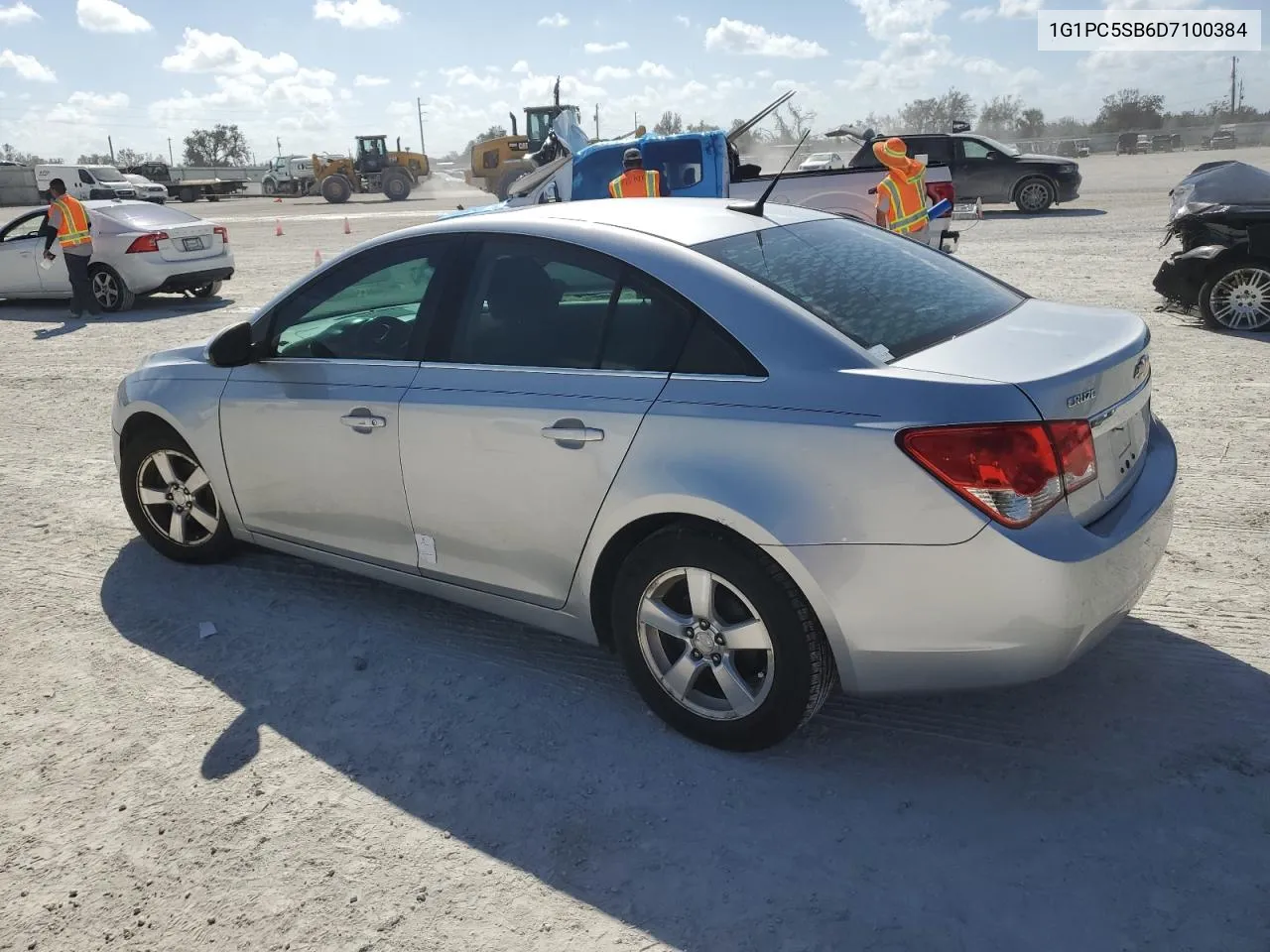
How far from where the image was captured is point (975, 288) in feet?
11.9

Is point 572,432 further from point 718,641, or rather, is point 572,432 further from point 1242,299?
point 1242,299

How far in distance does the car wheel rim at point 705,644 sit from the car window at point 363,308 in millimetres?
1379

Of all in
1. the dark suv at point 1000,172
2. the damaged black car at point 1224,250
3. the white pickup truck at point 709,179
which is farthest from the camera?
the dark suv at point 1000,172

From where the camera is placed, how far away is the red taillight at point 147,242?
13352 mm

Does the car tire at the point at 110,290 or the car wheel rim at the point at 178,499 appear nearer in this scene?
the car wheel rim at the point at 178,499

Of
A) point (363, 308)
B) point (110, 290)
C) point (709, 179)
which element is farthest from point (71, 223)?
point (363, 308)

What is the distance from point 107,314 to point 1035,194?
1738 centimetres

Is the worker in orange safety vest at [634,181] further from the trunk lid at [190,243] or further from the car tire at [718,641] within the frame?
the car tire at [718,641]

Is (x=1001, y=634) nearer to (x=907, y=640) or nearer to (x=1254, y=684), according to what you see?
(x=907, y=640)

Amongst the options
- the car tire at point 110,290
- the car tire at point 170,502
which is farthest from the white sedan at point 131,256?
the car tire at point 170,502

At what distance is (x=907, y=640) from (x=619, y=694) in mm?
1170

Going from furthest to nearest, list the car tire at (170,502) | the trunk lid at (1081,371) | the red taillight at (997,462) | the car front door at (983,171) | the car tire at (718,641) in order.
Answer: the car front door at (983,171)
the car tire at (170,502)
the car tire at (718,641)
the trunk lid at (1081,371)
the red taillight at (997,462)

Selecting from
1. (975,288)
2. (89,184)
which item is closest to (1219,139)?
(89,184)

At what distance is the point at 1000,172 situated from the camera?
2153 centimetres
